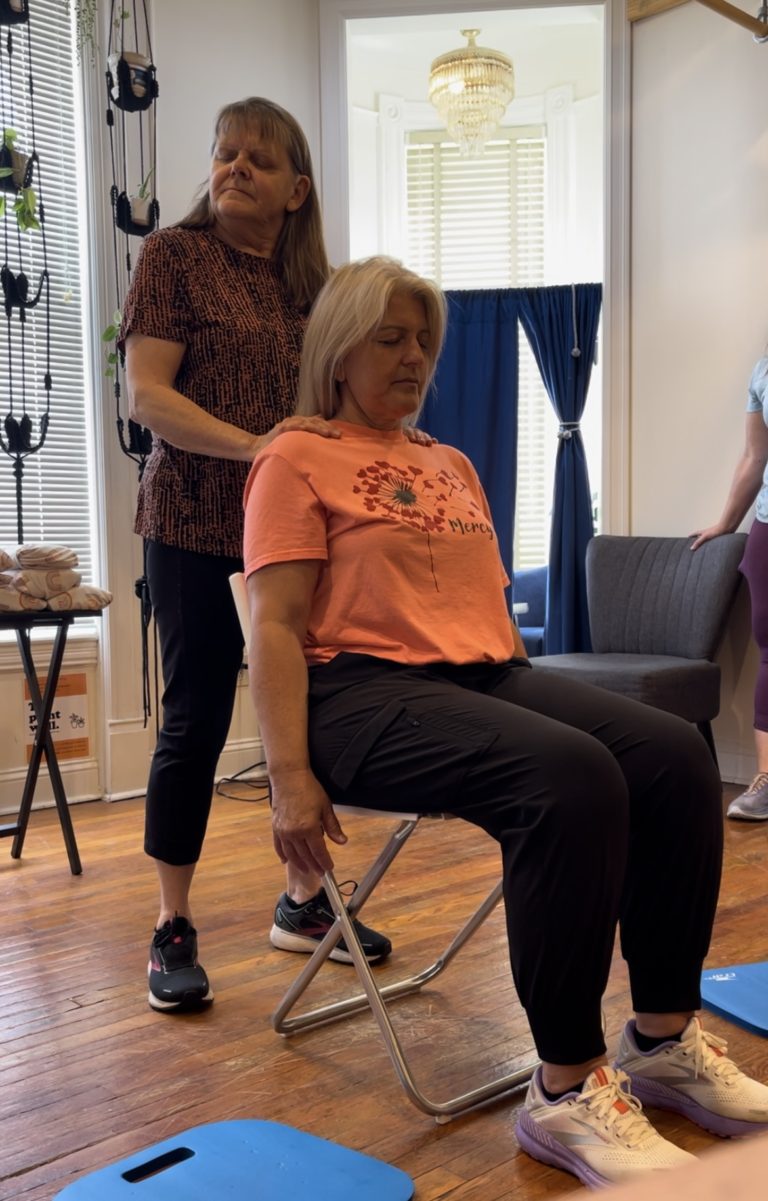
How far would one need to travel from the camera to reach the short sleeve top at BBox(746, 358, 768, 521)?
344cm

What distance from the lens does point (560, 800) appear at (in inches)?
48.8

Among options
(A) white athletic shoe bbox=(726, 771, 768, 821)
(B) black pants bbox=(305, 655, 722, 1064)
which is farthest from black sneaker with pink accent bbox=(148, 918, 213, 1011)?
(A) white athletic shoe bbox=(726, 771, 768, 821)

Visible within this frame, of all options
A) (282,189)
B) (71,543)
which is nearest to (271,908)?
(282,189)

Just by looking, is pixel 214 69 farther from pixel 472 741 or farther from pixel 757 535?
pixel 472 741

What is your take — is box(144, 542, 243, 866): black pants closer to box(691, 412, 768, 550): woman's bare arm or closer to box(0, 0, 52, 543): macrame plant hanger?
box(0, 0, 52, 543): macrame plant hanger

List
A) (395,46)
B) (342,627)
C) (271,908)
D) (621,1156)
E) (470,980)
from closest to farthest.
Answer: (621,1156), (342,627), (470,980), (271,908), (395,46)

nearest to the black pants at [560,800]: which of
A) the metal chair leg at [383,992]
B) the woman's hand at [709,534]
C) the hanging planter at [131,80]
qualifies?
the metal chair leg at [383,992]

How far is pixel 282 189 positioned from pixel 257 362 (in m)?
0.30

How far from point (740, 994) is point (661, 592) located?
209 cm

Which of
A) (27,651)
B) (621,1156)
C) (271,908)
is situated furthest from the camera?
(27,651)

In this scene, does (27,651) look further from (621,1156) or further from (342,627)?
(621,1156)

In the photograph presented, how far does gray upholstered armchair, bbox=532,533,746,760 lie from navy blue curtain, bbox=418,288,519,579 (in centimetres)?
78

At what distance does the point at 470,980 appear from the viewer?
199cm

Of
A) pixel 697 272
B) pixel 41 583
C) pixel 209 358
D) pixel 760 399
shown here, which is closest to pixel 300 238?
pixel 209 358
